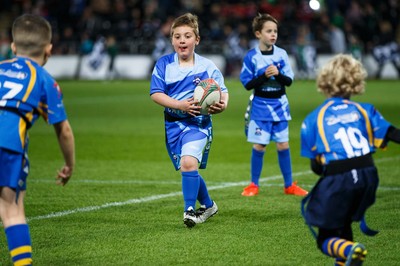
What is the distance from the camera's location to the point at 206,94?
7855 mm

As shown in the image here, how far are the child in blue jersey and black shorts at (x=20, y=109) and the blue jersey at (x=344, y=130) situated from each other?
5.63 feet

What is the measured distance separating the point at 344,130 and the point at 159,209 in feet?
12.0

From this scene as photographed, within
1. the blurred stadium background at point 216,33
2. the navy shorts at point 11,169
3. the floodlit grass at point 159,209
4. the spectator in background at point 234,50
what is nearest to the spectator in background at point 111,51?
the blurred stadium background at point 216,33

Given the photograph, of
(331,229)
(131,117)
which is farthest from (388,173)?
(131,117)

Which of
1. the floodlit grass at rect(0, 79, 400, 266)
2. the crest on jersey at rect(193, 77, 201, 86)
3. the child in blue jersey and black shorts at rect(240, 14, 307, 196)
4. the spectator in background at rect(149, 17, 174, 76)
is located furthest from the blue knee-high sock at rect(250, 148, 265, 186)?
the spectator in background at rect(149, 17, 174, 76)

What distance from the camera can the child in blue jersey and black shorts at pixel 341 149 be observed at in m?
5.55

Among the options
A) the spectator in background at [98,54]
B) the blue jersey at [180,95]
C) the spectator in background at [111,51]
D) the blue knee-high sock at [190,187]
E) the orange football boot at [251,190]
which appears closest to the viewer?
the blue knee-high sock at [190,187]

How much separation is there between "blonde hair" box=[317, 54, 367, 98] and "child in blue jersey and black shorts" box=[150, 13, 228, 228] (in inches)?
91.1

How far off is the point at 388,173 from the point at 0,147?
7.16 meters

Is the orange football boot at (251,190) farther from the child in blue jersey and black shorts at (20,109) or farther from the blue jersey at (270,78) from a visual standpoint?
the child in blue jersey and black shorts at (20,109)

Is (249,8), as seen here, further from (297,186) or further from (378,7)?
(297,186)

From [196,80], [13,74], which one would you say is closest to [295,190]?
[196,80]

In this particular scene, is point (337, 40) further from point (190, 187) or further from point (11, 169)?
point (11, 169)

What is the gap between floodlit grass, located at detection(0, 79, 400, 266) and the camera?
6.71 meters
